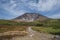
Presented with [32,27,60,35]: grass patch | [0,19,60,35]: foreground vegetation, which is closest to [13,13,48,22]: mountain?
[0,19,60,35]: foreground vegetation

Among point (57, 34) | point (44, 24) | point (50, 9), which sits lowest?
point (57, 34)

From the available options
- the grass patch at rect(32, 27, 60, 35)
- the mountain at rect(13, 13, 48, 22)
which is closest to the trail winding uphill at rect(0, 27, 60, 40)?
the grass patch at rect(32, 27, 60, 35)

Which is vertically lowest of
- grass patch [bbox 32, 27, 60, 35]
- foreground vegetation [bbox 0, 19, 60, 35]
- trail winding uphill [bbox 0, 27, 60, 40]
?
trail winding uphill [bbox 0, 27, 60, 40]

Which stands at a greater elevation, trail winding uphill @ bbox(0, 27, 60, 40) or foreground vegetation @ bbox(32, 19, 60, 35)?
foreground vegetation @ bbox(32, 19, 60, 35)

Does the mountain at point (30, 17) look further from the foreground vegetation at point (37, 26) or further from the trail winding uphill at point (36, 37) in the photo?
the trail winding uphill at point (36, 37)

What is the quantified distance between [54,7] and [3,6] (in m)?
1.13

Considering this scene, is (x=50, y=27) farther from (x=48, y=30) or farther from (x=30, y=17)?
(x=30, y=17)

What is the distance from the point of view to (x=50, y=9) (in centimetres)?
350

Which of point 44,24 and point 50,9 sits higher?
point 50,9

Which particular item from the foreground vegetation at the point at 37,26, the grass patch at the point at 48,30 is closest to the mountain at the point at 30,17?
the foreground vegetation at the point at 37,26

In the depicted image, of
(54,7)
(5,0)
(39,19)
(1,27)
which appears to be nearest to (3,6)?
(5,0)

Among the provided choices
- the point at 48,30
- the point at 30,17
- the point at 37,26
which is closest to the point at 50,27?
the point at 48,30

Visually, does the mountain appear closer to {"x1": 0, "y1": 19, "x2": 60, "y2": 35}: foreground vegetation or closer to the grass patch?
{"x1": 0, "y1": 19, "x2": 60, "y2": 35}: foreground vegetation

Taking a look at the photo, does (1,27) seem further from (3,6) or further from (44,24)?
(44,24)
